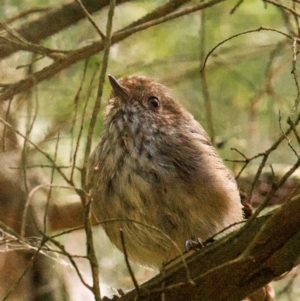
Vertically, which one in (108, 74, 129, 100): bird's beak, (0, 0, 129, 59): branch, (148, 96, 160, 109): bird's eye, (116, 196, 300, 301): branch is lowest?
(116, 196, 300, 301): branch

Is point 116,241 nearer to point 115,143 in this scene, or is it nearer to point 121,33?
point 115,143

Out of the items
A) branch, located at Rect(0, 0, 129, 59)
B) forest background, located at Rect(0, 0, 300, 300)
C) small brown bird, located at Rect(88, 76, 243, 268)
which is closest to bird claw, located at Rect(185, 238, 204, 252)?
small brown bird, located at Rect(88, 76, 243, 268)

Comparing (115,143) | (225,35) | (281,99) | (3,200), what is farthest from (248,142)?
(3,200)

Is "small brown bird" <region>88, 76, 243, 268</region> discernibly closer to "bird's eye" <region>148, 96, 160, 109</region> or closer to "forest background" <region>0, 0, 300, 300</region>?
"bird's eye" <region>148, 96, 160, 109</region>

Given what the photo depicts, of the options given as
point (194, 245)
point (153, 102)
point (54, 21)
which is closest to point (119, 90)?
point (153, 102)

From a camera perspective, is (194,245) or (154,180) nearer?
(194,245)

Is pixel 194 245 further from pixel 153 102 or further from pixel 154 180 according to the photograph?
pixel 153 102

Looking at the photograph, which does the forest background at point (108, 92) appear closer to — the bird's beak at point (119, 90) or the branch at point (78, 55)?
the branch at point (78, 55)
